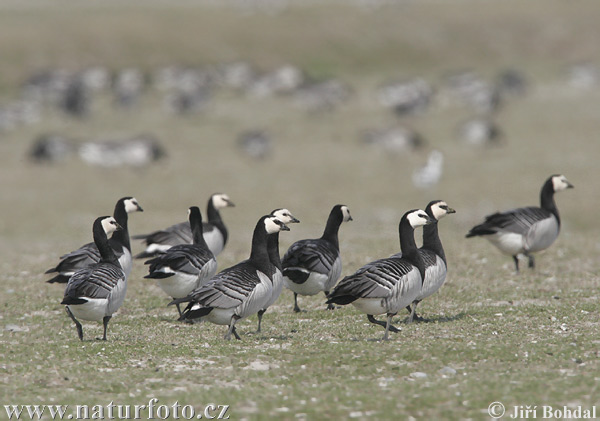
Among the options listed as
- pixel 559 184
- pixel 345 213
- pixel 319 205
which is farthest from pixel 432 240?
pixel 319 205

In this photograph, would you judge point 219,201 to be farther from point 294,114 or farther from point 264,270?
point 294,114

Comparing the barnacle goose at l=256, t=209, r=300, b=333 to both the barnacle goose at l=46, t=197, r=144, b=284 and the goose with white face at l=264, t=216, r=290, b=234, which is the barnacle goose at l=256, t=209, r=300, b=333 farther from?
the barnacle goose at l=46, t=197, r=144, b=284

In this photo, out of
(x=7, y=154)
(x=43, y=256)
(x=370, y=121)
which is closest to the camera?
(x=43, y=256)

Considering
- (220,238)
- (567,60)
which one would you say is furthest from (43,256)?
(567,60)

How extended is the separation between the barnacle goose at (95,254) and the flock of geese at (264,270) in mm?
22

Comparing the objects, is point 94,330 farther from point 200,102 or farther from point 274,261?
point 200,102

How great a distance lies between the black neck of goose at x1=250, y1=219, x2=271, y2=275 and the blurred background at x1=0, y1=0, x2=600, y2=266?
7202mm

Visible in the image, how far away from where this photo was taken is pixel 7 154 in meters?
44.7

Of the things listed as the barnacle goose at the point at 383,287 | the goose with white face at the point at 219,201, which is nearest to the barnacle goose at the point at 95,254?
the goose with white face at the point at 219,201

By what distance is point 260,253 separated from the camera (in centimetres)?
1411

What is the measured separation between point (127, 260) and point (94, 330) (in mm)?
2154

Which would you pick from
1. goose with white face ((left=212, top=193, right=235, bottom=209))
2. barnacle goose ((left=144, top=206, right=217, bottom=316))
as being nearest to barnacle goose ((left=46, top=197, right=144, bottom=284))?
barnacle goose ((left=144, top=206, right=217, bottom=316))

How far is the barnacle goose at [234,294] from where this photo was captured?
502 inches

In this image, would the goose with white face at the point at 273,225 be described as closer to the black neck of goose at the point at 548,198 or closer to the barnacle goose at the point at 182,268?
the barnacle goose at the point at 182,268
